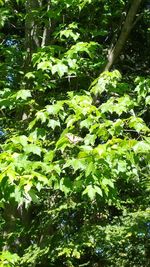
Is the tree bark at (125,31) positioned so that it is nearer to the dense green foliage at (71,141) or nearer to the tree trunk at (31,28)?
the dense green foliage at (71,141)

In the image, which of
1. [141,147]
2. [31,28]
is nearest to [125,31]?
[31,28]

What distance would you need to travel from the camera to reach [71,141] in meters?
3.23

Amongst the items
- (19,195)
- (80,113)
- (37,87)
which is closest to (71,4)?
(37,87)

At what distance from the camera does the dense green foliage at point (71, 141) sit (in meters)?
3.12

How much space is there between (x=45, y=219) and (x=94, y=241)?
84 centimetres

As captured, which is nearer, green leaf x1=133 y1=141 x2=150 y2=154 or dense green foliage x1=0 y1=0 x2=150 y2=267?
green leaf x1=133 y1=141 x2=150 y2=154

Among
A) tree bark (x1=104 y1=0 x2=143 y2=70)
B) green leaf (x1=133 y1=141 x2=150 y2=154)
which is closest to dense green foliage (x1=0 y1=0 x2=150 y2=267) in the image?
green leaf (x1=133 y1=141 x2=150 y2=154)

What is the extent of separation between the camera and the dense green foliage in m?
3.12

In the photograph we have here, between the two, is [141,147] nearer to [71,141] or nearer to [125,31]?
[71,141]

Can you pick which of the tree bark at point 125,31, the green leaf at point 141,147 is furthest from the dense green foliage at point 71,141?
the tree bark at point 125,31

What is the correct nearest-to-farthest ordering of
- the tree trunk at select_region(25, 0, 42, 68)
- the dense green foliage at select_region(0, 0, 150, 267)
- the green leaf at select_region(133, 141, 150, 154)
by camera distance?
the green leaf at select_region(133, 141, 150, 154), the dense green foliage at select_region(0, 0, 150, 267), the tree trunk at select_region(25, 0, 42, 68)

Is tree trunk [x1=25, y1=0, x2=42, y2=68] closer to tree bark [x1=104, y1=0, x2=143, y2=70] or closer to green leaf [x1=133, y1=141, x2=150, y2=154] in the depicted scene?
tree bark [x1=104, y1=0, x2=143, y2=70]

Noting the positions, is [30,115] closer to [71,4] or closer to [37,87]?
[37,87]

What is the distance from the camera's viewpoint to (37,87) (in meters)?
4.82
